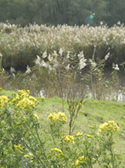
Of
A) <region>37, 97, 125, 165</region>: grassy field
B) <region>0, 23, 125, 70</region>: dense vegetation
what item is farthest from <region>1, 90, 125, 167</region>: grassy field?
<region>0, 23, 125, 70</region>: dense vegetation

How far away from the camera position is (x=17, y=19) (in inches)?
700

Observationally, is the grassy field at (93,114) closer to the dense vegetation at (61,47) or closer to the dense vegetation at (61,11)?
the dense vegetation at (61,47)

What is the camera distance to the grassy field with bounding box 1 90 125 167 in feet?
10.7

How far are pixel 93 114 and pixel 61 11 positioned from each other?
1567 cm

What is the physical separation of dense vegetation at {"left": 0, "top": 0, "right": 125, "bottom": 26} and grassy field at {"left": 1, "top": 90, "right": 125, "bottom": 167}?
564 inches

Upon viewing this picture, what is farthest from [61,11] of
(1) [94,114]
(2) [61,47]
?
(1) [94,114]

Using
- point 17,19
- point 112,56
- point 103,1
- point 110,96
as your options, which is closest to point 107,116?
point 110,96

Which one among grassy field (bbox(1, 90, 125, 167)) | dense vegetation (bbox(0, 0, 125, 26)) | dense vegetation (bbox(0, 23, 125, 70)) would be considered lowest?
grassy field (bbox(1, 90, 125, 167))

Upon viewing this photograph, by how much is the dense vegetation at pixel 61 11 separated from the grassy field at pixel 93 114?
1433 centimetres

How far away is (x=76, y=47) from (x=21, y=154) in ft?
23.5

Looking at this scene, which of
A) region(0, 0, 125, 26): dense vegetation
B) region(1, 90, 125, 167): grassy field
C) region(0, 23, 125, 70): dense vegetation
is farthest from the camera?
region(0, 0, 125, 26): dense vegetation

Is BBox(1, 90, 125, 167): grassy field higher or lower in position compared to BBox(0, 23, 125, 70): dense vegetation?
lower

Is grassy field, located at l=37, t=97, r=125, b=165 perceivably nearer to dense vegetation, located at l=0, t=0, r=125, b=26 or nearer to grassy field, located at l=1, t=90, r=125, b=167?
grassy field, located at l=1, t=90, r=125, b=167

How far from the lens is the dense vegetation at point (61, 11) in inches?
717
